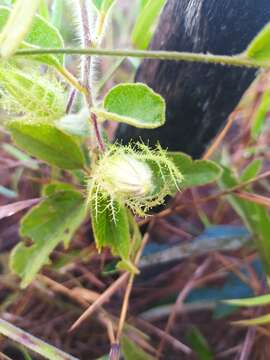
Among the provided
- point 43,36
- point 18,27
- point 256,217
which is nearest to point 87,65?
point 43,36

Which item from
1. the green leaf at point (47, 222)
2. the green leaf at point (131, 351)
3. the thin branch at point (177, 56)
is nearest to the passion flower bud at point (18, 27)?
the thin branch at point (177, 56)

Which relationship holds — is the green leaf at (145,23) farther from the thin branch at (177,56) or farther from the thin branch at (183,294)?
the thin branch at (183,294)

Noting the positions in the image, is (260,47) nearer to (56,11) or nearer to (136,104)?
(136,104)

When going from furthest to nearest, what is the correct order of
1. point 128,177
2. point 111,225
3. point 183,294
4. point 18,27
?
point 183,294, point 111,225, point 128,177, point 18,27

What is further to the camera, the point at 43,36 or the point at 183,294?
the point at 183,294

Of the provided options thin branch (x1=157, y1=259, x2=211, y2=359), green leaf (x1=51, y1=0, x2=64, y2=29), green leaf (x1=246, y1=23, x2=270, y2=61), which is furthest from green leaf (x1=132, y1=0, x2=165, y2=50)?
thin branch (x1=157, y1=259, x2=211, y2=359)
